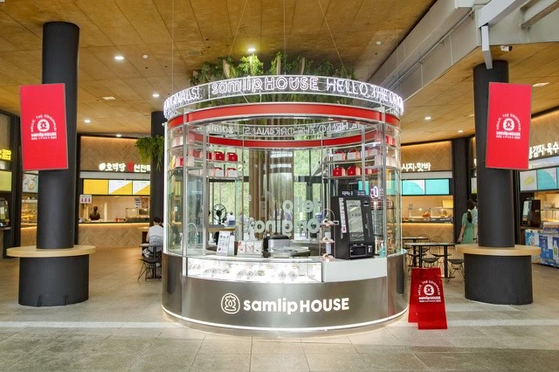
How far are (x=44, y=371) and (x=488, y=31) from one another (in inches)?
267

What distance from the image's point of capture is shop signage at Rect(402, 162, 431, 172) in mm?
17656

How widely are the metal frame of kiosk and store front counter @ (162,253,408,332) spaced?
238 mm

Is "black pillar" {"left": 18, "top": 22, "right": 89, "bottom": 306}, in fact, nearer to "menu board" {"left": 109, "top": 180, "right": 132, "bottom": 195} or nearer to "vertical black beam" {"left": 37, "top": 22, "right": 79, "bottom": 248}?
"vertical black beam" {"left": 37, "top": 22, "right": 79, "bottom": 248}

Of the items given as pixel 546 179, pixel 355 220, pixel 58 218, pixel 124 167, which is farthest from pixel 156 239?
pixel 546 179

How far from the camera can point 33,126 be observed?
6852 mm

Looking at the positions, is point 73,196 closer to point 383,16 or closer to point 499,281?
point 383,16

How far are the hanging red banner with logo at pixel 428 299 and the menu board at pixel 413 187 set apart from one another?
40.8ft

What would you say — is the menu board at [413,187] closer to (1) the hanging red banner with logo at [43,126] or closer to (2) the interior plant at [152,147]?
(2) the interior plant at [152,147]

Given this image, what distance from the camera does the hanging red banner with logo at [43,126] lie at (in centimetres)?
684

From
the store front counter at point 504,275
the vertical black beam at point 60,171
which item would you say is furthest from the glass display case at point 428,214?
the vertical black beam at point 60,171

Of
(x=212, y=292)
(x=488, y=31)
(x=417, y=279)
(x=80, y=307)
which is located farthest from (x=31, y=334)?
(x=488, y=31)

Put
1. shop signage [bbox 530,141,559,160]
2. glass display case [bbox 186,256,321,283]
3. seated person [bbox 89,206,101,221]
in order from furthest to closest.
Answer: seated person [bbox 89,206,101,221] < shop signage [bbox 530,141,559,160] < glass display case [bbox 186,256,321,283]

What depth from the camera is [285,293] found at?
5.30 metres

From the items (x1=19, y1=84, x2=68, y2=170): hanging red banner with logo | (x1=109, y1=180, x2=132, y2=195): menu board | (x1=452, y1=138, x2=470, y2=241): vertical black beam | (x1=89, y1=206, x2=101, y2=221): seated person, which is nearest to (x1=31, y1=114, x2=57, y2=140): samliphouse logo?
(x1=19, y1=84, x2=68, y2=170): hanging red banner with logo
